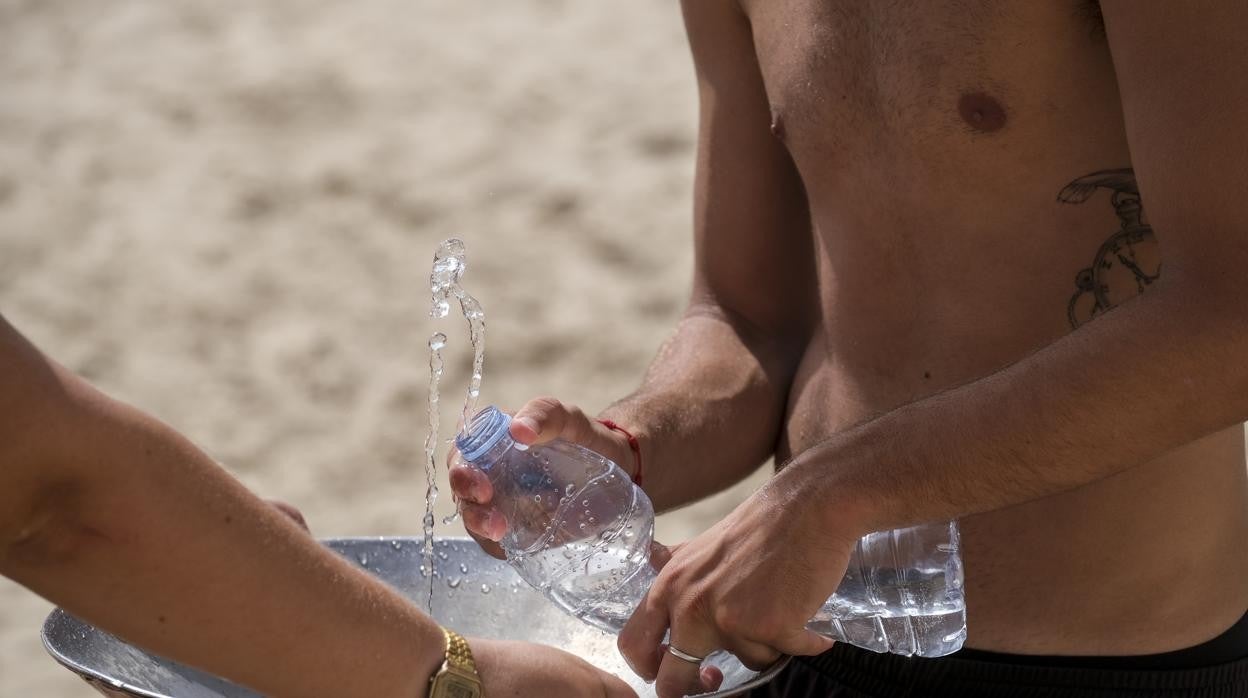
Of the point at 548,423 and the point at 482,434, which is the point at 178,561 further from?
the point at 548,423

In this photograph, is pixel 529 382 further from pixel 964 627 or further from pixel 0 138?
pixel 964 627

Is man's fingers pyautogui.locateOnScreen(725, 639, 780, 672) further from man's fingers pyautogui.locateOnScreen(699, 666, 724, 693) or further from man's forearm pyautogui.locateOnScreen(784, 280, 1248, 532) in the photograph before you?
man's forearm pyautogui.locateOnScreen(784, 280, 1248, 532)

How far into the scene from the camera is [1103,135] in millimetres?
1590

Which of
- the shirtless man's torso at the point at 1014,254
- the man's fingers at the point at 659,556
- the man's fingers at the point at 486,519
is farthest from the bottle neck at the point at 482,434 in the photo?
the shirtless man's torso at the point at 1014,254

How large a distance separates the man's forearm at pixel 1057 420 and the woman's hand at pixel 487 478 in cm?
30

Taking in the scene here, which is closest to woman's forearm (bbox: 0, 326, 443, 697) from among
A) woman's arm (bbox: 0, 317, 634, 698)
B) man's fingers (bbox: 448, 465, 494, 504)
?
woman's arm (bbox: 0, 317, 634, 698)

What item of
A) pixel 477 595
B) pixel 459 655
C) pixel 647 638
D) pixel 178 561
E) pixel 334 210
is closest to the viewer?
pixel 178 561

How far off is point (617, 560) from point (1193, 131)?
745 mm

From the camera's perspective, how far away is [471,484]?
165 cm

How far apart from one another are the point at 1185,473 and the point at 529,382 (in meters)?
2.85

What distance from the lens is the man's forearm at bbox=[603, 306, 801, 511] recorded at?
1.94m

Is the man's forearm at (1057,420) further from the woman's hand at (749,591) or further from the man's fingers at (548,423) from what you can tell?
the man's fingers at (548,423)

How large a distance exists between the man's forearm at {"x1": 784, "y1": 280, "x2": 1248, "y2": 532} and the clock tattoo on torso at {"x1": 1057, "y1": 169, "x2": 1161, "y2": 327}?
0.20 metres

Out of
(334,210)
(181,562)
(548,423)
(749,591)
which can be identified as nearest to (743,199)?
(548,423)
